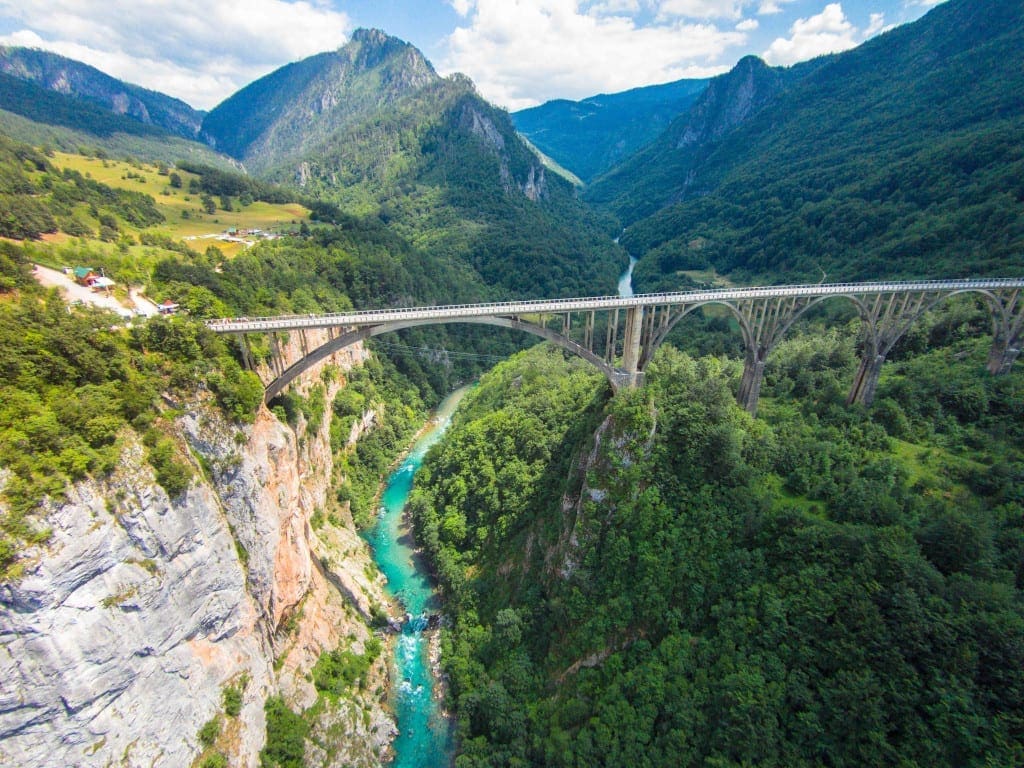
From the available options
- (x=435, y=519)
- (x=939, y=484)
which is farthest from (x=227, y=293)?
(x=939, y=484)

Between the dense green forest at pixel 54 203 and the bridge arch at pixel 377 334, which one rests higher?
the dense green forest at pixel 54 203

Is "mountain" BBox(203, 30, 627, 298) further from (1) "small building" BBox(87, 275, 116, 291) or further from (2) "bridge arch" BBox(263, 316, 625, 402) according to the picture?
(1) "small building" BBox(87, 275, 116, 291)

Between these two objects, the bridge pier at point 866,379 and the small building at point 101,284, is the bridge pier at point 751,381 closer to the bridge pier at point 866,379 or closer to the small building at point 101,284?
the bridge pier at point 866,379

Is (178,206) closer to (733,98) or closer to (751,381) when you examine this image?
(751,381)

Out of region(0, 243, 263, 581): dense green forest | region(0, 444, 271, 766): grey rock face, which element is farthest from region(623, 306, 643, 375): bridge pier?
region(0, 444, 271, 766): grey rock face

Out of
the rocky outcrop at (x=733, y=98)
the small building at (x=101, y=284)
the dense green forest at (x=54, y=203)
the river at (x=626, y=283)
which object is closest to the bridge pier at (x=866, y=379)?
the small building at (x=101, y=284)

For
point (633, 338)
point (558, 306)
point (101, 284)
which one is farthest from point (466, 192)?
point (101, 284)
